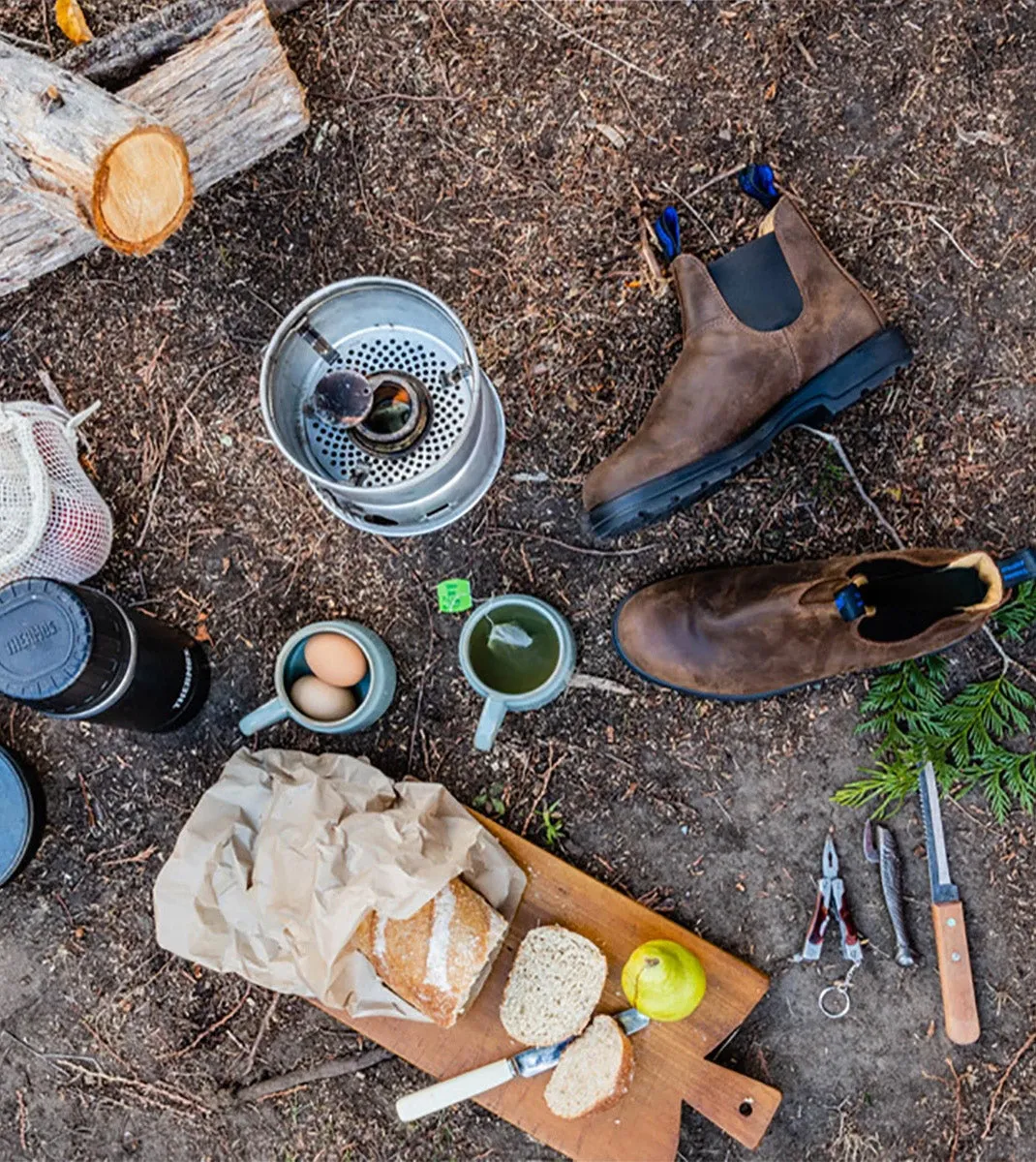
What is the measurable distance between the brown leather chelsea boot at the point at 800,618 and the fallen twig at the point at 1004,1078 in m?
0.94

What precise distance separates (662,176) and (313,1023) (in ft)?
6.86

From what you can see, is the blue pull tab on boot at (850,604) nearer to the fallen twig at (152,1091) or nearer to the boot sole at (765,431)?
the boot sole at (765,431)

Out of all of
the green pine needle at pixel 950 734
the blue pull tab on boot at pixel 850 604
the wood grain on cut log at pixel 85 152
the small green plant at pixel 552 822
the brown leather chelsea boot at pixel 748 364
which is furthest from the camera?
the small green plant at pixel 552 822

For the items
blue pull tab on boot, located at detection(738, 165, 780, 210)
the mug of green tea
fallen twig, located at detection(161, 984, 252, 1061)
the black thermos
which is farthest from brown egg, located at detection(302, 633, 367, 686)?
blue pull tab on boot, located at detection(738, 165, 780, 210)

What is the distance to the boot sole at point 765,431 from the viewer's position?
81.5 inches

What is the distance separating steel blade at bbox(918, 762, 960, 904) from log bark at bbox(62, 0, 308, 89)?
2118 mm

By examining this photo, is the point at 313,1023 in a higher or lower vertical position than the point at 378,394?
lower

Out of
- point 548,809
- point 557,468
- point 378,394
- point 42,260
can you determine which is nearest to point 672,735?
point 548,809

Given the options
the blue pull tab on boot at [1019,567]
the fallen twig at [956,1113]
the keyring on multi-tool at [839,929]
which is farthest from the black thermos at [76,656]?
the fallen twig at [956,1113]

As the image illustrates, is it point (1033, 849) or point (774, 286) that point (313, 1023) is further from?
point (774, 286)

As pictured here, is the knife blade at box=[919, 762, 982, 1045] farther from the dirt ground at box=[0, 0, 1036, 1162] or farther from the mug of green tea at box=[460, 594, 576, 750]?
the mug of green tea at box=[460, 594, 576, 750]

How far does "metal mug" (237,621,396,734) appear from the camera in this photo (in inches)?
83.5

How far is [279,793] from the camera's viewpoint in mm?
2107

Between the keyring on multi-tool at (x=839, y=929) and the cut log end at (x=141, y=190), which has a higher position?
the cut log end at (x=141, y=190)
